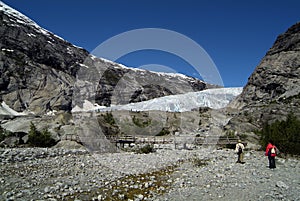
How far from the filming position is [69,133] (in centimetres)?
2658

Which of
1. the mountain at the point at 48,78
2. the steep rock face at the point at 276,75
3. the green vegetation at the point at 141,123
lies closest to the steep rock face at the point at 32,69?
the mountain at the point at 48,78

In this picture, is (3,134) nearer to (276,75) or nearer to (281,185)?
(281,185)

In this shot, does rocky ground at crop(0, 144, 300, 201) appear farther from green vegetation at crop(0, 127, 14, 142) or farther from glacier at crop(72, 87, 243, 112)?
glacier at crop(72, 87, 243, 112)

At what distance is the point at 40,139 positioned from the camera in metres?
24.6

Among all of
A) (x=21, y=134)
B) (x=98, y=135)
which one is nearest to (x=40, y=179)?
(x=98, y=135)

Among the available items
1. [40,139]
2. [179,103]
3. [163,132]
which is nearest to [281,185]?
[40,139]

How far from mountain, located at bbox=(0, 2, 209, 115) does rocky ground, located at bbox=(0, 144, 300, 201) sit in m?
94.9

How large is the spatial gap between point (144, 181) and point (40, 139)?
54.5ft

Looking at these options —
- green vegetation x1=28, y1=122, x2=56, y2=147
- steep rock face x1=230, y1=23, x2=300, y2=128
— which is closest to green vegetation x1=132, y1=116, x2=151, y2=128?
green vegetation x1=28, y1=122, x2=56, y2=147

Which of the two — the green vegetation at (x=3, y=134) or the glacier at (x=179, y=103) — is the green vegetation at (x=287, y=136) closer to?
the green vegetation at (x=3, y=134)

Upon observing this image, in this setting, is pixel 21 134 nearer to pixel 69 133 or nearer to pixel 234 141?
pixel 69 133

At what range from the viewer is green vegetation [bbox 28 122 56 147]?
24500 millimetres

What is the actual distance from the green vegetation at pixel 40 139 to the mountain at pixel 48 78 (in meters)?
A: 81.5

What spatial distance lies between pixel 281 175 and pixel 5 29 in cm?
15018
